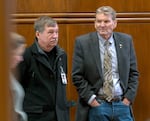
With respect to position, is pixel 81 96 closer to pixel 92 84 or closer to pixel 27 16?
pixel 92 84

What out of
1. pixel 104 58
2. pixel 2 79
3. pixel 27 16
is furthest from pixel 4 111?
pixel 27 16

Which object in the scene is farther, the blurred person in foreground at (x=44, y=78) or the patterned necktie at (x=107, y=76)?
the patterned necktie at (x=107, y=76)

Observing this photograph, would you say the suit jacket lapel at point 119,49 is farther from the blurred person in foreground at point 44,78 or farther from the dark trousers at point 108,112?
the blurred person in foreground at point 44,78

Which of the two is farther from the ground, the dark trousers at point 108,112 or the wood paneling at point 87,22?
the wood paneling at point 87,22

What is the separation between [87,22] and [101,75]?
49.0 inches

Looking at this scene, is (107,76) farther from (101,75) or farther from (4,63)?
(4,63)

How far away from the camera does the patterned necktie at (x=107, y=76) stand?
369cm

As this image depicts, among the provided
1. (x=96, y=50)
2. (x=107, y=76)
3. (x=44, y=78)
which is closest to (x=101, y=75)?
(x=107, y=76)

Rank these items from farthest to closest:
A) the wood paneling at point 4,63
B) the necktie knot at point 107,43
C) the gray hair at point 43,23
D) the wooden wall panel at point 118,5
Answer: the wooden wall panel at point 118,5 < the necktie knot at point 107,43 < the gray hair at point 43,23 < the wood paneling at point 4,63

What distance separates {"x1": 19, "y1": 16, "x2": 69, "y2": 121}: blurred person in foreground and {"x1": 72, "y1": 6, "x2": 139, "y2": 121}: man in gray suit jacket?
236 mm

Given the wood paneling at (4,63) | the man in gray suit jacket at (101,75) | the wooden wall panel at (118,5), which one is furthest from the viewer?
the wooden wall panel at (118,5)

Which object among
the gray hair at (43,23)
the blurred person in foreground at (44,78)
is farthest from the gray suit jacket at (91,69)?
the gray hair at (43,23)

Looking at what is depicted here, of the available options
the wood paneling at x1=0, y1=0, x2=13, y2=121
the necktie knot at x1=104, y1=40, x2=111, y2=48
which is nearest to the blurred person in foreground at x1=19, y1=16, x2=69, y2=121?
the necktie knot at x1=104, y1=40, x2=111, y2=48

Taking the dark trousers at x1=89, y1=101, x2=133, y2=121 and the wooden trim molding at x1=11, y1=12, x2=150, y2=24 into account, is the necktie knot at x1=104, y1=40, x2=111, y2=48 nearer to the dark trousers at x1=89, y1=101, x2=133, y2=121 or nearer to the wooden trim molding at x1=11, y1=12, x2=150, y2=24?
the dark trousers at x1=89, y1=101, x2=133, y2=121
